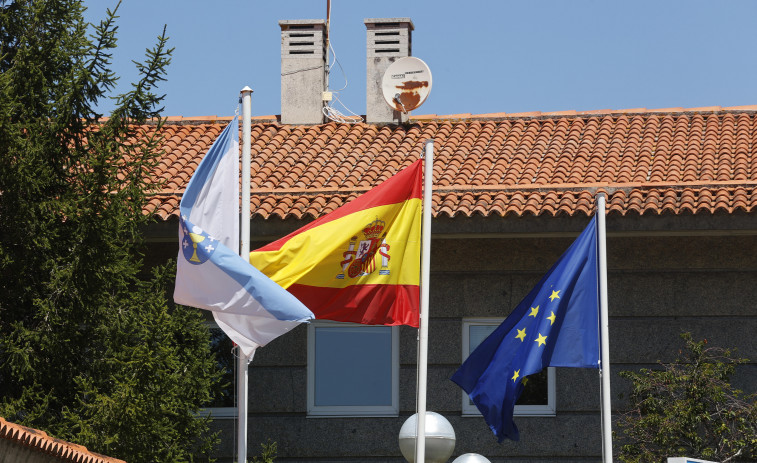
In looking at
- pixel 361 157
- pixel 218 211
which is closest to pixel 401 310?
pixel 218 211

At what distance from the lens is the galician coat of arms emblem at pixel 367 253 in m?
9.36

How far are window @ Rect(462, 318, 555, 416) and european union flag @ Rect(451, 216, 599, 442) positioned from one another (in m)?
3.12

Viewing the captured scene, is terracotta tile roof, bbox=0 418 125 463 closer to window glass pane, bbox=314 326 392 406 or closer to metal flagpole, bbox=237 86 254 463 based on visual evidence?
metal flagpole, bbox=237 86 254 463

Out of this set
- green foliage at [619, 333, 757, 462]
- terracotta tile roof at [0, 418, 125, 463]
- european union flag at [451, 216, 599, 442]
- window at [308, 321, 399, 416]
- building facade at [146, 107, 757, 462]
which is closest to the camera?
terracotta tile roof at [0, 418, 125, 463]

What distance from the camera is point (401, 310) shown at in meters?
9.45

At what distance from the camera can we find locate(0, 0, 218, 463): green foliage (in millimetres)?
10359

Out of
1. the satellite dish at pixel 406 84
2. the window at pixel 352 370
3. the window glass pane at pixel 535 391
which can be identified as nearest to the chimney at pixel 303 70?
the satellite dish at pixel 406 84

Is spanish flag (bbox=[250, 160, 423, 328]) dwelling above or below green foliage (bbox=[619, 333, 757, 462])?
above

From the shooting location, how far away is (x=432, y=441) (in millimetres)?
10078

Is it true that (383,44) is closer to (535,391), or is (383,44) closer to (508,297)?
(508,297)

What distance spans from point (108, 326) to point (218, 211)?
1993 mm

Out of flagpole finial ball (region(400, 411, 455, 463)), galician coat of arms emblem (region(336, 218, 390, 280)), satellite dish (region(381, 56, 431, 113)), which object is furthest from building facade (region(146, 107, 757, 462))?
galician coat of arms emblem (region(336, 218, 390, 280))

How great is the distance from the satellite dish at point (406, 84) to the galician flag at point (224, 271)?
22.2 feet

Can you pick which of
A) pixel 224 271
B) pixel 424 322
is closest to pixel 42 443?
pixel 224 271
